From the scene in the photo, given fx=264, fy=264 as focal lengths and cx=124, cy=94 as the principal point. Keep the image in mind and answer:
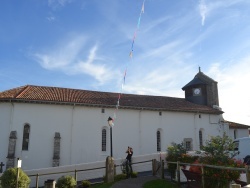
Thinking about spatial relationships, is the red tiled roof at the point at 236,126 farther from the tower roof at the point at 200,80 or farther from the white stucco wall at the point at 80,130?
the white stucco wall at the point at 80,130

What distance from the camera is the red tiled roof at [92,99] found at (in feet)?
72.9

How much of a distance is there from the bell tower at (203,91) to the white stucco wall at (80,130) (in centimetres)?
601

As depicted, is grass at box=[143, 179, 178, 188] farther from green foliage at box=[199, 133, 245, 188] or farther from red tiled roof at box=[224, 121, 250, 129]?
red tiled roof at box=[224, 121, 250, 129]

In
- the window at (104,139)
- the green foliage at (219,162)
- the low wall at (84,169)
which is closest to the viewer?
the green foliage at (219,162)

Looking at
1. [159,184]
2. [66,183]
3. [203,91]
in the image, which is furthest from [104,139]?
[203,91]

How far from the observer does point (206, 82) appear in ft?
109

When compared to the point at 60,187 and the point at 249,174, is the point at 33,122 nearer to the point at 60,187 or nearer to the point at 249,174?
the point at 60,187

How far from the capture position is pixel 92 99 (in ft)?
81.0

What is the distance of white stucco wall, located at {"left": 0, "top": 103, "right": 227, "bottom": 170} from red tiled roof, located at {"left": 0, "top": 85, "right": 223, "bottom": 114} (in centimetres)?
62

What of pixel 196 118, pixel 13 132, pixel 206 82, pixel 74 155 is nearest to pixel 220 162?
pixel 74 155

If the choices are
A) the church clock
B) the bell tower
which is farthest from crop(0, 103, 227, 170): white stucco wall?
the church clock

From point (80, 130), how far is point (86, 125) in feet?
2.31

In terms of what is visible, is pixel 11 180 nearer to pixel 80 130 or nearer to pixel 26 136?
pixel 26 136

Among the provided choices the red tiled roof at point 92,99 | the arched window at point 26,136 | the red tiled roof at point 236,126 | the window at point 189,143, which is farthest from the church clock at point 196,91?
the arched window at point 26,136
